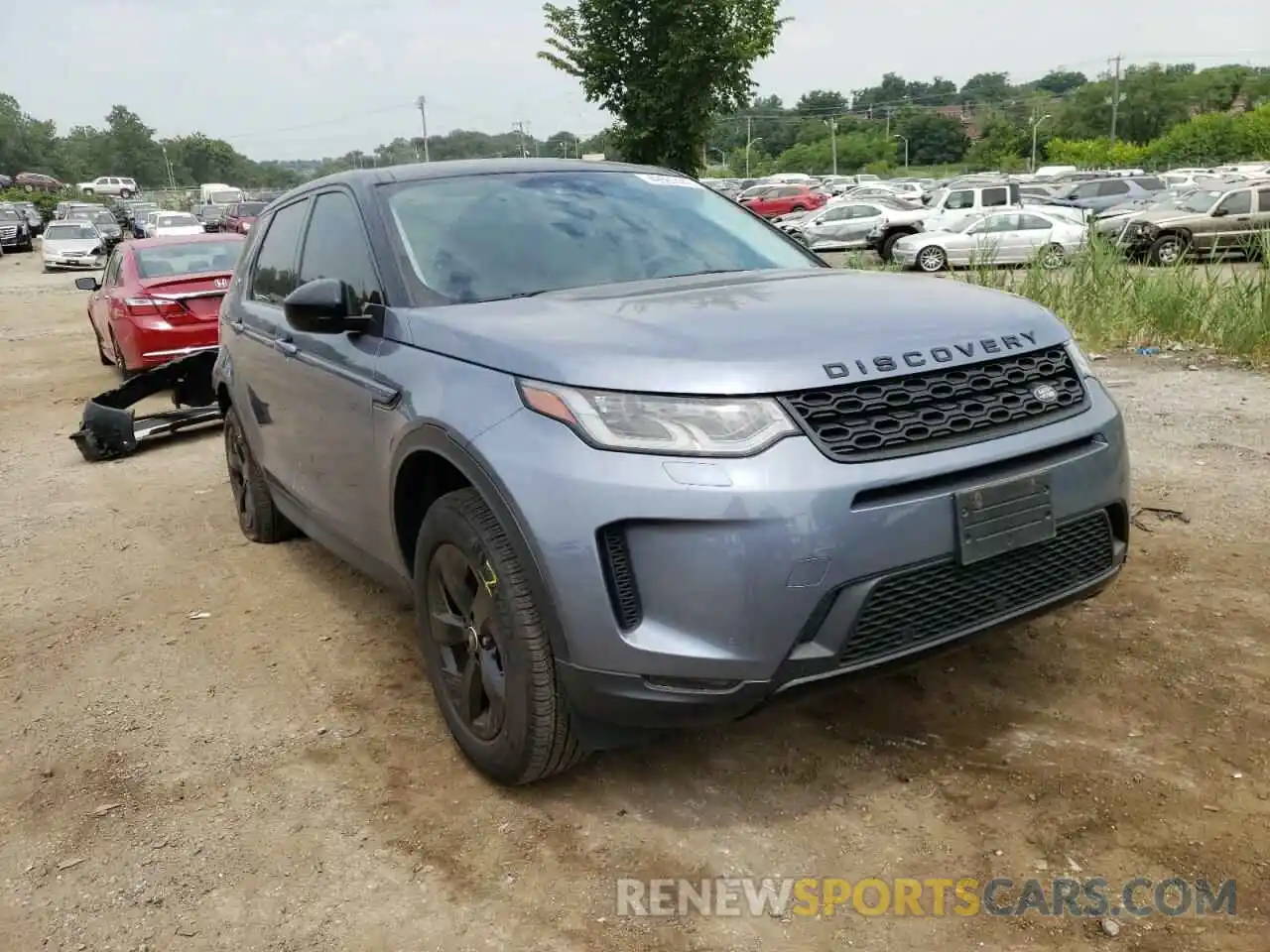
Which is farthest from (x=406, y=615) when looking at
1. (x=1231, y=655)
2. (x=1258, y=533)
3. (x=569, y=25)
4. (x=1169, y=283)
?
(x=569, y=25)

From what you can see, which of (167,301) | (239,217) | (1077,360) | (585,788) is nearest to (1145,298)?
(1077,360)

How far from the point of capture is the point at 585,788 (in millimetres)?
2953

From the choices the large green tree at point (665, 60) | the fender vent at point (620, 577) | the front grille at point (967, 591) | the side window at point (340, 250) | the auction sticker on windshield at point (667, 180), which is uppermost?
the large green tree at point (665, 60)

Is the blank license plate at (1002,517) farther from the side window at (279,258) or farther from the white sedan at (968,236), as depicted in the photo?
the white sedan at (968,236)

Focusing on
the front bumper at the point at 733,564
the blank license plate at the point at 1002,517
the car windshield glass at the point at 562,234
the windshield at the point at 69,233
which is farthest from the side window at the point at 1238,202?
the windshield at the point at 69,233

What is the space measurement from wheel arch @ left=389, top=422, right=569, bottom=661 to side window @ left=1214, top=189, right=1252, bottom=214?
71.2ft

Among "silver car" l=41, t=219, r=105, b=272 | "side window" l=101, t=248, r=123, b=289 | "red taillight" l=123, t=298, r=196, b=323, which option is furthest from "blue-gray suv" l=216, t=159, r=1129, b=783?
"silver car" l=41, t=219, r=105, b=272

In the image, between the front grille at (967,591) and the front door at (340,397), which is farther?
the front door at (340,397)

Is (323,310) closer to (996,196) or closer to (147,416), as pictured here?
(147,416)

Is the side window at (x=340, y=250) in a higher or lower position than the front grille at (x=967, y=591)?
higher

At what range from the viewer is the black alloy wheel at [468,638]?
109 inches

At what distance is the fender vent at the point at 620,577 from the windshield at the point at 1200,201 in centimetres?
2190

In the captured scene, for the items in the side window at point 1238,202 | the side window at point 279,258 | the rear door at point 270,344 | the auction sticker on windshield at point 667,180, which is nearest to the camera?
the auction sticker on windshield at point 667,180

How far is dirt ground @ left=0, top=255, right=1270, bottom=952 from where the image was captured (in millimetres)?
2451
